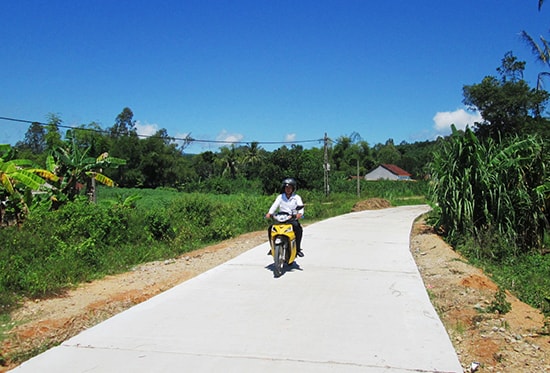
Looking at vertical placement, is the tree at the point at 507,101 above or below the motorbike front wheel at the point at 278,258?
above

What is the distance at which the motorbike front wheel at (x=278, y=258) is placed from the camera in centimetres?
730

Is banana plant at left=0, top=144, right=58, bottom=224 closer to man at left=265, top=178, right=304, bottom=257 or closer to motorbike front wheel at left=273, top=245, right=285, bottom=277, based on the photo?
man at left=265, top=178, right=304, bottom=257

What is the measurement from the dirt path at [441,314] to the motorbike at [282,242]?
5.24 ft

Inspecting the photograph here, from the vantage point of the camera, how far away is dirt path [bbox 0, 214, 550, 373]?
14.2ft

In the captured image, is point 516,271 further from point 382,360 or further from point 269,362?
point 269,362

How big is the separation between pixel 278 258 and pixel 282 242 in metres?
0.27

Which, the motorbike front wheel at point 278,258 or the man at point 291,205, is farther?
the man at point 291,205

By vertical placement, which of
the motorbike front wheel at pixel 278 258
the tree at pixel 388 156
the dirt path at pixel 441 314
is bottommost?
the dirt path at pixel 441 314

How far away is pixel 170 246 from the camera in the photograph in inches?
485

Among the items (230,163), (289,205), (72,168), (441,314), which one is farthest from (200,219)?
(230,163)

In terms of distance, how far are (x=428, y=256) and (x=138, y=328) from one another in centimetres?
697

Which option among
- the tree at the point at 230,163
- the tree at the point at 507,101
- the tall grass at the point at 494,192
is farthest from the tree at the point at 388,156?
the tall grass at the point at 494,192

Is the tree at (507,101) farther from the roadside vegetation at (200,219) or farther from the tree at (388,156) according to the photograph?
the tree at (388,156)

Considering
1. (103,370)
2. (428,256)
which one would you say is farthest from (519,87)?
(103,370)
